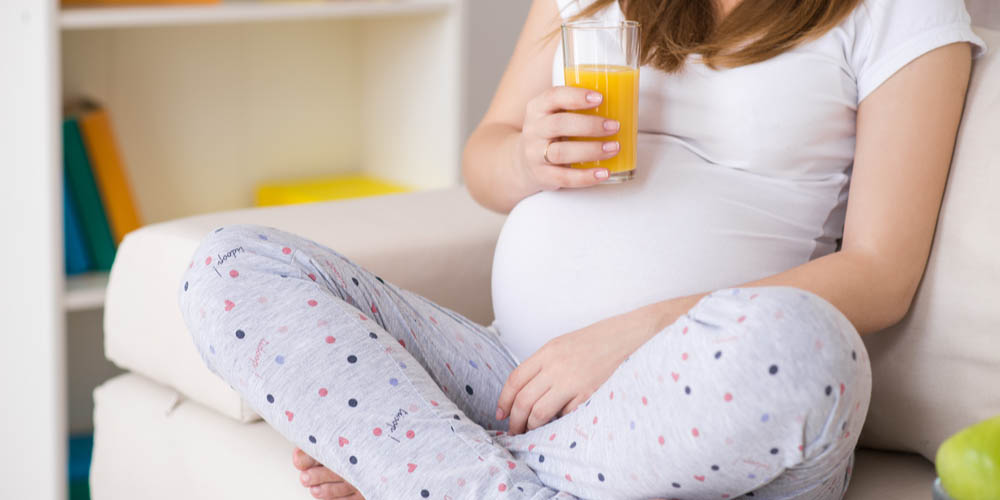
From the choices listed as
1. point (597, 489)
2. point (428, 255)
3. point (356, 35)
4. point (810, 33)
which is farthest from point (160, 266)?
point (356, 35)

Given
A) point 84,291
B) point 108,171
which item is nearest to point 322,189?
point 108,171

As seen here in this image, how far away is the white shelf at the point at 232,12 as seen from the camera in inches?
61.9

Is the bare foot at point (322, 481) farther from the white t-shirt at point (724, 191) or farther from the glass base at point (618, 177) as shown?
the glass base at point (618, 177)

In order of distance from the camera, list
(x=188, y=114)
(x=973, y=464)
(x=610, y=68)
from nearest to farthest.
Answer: (x=973, y=464), (x=610, y=68), (x=188, y=114)

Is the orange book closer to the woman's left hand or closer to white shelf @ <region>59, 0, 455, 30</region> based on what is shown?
white shelf @ <region>59, 0, 455, 30</region>

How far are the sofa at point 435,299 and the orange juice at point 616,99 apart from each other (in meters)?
0.31

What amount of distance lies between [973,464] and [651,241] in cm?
44

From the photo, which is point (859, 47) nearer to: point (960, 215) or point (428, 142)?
point (960, 215)

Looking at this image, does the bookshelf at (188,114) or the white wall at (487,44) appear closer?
the bookshelf at (188,114)

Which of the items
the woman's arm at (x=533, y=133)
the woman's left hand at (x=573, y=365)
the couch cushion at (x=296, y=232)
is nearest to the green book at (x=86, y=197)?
the couch cushion at (x=296, y=232)

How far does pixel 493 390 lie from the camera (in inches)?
41.3

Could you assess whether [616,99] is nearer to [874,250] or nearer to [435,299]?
[874,250]

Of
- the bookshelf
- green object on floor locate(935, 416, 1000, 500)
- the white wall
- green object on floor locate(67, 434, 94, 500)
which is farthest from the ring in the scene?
the white wall

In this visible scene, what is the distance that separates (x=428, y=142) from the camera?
206 centimetres
